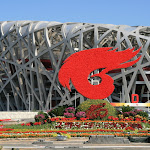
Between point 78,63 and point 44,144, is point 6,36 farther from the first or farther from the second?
point 44,144

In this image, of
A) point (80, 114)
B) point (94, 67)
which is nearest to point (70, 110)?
point (80, 114)

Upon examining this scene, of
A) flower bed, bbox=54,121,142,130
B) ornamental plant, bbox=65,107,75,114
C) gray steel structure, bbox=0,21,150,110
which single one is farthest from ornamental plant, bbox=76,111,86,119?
gray steel structure, bbox=0,21,150,110

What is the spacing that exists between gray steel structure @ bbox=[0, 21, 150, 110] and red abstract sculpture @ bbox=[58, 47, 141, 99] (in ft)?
86.1

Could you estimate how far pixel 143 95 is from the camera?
74.8 m

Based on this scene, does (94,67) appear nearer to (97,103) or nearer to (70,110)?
(97,103)

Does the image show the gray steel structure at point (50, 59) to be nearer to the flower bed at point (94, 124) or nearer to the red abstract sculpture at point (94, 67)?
the red abstract sculpture at point (94, 67)

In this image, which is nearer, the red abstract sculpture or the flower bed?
the flower bed

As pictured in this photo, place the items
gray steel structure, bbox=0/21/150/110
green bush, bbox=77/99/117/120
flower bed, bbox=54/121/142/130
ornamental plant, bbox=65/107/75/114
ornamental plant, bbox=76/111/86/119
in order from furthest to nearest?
gray steel structure, bbox=0/21/150/110, ornamental plant, bbox=65/107/75/114, green bush, bbox=77/99/117/120, ornamental plant, bbox=76/111/86/119, flower bed, bbox=54/121/142/130

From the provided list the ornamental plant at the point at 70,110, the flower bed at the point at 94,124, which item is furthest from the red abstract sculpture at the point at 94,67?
the flower bed at the point at 94,124

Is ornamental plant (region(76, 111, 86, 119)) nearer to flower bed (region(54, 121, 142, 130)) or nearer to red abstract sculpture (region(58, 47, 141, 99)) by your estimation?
flower bed (region(54, 121, 142, 130))

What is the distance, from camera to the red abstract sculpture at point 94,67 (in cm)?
4178

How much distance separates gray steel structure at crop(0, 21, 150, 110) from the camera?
230 ft

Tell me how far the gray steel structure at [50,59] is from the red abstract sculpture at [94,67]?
26.3 m

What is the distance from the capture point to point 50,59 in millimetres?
74750
